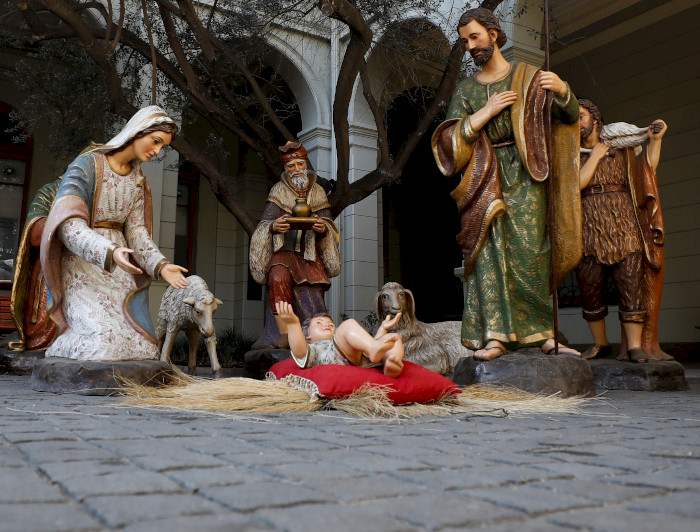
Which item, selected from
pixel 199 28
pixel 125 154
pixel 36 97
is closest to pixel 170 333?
pixel 125 154

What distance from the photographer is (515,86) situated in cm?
445

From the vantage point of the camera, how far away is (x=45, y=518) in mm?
1139

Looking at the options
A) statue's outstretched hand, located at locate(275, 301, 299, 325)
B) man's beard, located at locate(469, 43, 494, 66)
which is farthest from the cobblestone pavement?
man's beard, located at locate(469, 43, 494, 66)

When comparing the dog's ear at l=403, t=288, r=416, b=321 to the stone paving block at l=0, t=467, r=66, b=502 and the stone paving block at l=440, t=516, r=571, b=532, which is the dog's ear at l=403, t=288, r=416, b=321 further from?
the stone paving block at l=440, t=516, r=571, b=532

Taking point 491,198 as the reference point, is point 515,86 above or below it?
above

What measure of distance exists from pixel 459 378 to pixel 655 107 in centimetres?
823

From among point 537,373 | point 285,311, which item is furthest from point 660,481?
point 537,373

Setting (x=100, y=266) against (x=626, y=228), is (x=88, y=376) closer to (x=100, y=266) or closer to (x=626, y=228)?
(x=100, y=266)

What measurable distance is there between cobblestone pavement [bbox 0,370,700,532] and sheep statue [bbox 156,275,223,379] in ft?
10.8

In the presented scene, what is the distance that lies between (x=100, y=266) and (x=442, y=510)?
3.36 meters

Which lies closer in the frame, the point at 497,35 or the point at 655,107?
the point at 497,35

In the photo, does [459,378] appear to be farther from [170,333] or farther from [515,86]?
[170,333]

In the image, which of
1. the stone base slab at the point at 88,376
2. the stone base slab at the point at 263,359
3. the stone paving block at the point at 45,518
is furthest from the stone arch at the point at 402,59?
the stone paving block at the point at 45,518

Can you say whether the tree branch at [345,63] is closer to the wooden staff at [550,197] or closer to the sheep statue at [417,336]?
the sheep statue at [417,336]
